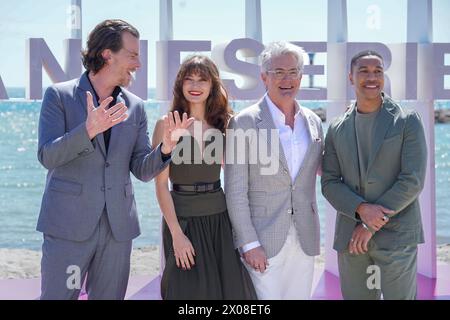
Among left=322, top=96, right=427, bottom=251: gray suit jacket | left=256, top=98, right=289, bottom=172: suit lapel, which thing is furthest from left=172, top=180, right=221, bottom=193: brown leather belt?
left=322, top=96, right=427, bottom=251: gray suit jacket

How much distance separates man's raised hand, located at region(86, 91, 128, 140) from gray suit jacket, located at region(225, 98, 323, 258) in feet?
1.97

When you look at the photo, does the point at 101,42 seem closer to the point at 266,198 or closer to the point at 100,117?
the point at 100,117

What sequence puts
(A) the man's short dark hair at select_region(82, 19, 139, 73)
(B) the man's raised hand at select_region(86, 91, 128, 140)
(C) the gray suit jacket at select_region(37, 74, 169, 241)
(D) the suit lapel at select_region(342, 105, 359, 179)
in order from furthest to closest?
(D) the suit lapel at select_region(342, 105, 359, 179), (A) the man's short dark hair at select_region(82, 19, 139, 73), (C) the gray suit jacket at select_region(37, 74, 169, 241), (B) the man's raised hand at select_region(86, 91, 128, 140)

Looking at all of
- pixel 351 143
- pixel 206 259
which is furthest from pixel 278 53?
pixel 206 259

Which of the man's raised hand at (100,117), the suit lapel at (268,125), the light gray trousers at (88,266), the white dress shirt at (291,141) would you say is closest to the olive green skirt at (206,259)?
the white dress shirt at (291,141)

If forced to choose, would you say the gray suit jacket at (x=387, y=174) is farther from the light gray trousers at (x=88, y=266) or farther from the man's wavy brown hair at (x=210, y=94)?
the light gray trousers at (x=88, y=266)

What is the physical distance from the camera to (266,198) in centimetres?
312

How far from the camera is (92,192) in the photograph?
2.97m

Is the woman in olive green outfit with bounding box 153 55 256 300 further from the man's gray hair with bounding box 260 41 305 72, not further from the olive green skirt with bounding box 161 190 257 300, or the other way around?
the man's gray hair with bounding box 260 41 305 72

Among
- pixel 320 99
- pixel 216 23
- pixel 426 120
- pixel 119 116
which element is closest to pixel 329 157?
pixel 119 116

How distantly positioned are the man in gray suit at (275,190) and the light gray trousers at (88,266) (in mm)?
580

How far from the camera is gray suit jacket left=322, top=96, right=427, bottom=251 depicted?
3.09m

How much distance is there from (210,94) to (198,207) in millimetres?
557

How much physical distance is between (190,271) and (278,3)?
2298cm
